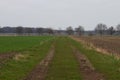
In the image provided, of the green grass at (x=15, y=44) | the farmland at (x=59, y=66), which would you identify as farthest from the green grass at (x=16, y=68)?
the green grass at (x=15, y=44)

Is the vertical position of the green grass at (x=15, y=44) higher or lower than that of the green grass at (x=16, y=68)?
lower

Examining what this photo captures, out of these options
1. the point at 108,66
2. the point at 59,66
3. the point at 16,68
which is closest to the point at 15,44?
the point at 59,66

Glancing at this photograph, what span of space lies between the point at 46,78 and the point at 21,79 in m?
1.18

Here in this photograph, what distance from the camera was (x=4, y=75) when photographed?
1909cm

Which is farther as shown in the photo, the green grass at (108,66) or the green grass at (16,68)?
the green grass at (108,66)

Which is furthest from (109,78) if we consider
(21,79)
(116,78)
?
(21,79)

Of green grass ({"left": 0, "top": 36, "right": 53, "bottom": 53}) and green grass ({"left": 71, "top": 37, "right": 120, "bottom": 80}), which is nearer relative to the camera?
green grass ({"left": 71, "top": 37, "right": 120, "bottom": 80})

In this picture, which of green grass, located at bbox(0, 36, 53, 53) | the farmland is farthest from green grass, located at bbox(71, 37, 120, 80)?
green grass, located at bbox(0, 36, 53, 53)

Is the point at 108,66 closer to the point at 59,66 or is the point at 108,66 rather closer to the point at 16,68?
the point at 59,66

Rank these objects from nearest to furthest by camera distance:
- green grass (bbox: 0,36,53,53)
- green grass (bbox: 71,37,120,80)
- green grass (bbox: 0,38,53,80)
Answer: green grass (bbox: 0,38,53,80) → green grass (bbox: 71,37,120,80) → green grass (bbox: 0,36,53,53)

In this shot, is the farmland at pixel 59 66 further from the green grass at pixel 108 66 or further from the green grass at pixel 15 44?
the green grass at pixel 15 44

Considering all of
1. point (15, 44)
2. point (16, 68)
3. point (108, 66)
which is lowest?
point (15, 44)

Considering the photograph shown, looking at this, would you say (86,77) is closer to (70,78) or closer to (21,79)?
(70,78)

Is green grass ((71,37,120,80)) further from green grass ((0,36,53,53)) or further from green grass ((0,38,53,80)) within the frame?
green grass ((0,36,53,53))
